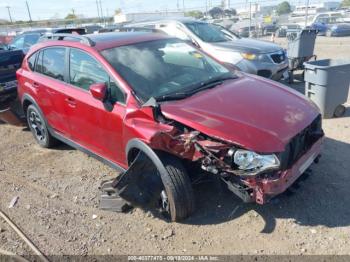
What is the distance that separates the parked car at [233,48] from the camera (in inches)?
300

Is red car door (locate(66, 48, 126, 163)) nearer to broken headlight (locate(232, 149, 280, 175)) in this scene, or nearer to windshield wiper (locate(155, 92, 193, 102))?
windshield wiper (locate(155, 92, 193, 102))

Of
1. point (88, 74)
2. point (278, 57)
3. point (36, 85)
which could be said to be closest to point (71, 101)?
point (88, 74)

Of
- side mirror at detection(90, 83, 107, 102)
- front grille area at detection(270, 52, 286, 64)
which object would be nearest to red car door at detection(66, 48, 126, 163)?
side mirror at detection(90, 83, 107, 102)

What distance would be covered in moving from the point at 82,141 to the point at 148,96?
4.58ft

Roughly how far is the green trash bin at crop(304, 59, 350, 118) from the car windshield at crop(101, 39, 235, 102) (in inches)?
89.0

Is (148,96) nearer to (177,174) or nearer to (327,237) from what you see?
(177,174)

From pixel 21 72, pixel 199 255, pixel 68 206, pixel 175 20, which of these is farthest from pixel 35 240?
pixel 175 20

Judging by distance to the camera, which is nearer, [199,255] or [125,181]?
[199,255]

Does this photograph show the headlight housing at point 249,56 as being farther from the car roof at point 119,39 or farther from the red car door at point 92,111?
the red car door at point 92,111

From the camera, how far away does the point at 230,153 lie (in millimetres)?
3018

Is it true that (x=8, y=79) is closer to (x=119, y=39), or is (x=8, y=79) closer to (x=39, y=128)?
(x=39, y=128)

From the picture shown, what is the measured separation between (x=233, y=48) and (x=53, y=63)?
4443 millimetres

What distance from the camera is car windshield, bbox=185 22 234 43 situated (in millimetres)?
8539

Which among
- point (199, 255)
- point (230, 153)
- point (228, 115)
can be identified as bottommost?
point (199, 255)
